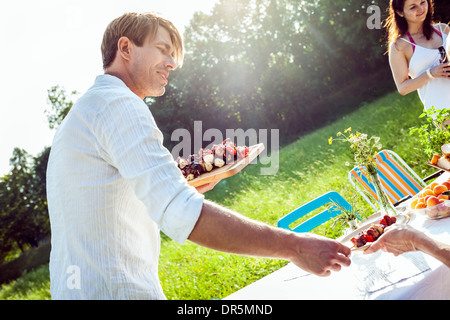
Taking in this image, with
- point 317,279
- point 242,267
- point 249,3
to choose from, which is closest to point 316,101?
point 249,3

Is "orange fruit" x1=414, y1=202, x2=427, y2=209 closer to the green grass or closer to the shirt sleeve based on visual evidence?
the green grass

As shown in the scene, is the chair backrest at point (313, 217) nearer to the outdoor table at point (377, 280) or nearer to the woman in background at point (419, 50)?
the outdoor table at point (377, 280)

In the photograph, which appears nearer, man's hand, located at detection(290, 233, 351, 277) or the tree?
man's hand, located at detection(290, 233, 351, 277)

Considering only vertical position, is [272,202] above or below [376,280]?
above

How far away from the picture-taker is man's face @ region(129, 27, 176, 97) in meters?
1.45

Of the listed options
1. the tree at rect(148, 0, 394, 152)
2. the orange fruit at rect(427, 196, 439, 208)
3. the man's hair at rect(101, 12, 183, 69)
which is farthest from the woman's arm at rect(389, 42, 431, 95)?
the tree at rect(148, 0, 394, 152)

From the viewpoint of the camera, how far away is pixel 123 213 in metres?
1.16

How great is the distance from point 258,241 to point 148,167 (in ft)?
1.19

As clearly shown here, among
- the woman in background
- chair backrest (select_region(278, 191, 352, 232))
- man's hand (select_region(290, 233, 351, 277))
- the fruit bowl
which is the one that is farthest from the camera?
the woman in background

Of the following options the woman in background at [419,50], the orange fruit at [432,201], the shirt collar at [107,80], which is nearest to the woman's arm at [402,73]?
the woman in background at [419,50]

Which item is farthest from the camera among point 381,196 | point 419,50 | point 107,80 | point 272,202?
point 272,202

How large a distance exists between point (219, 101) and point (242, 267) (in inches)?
743

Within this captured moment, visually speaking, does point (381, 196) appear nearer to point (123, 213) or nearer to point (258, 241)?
point (258, 241)

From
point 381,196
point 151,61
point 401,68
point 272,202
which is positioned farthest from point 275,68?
point 151,61
